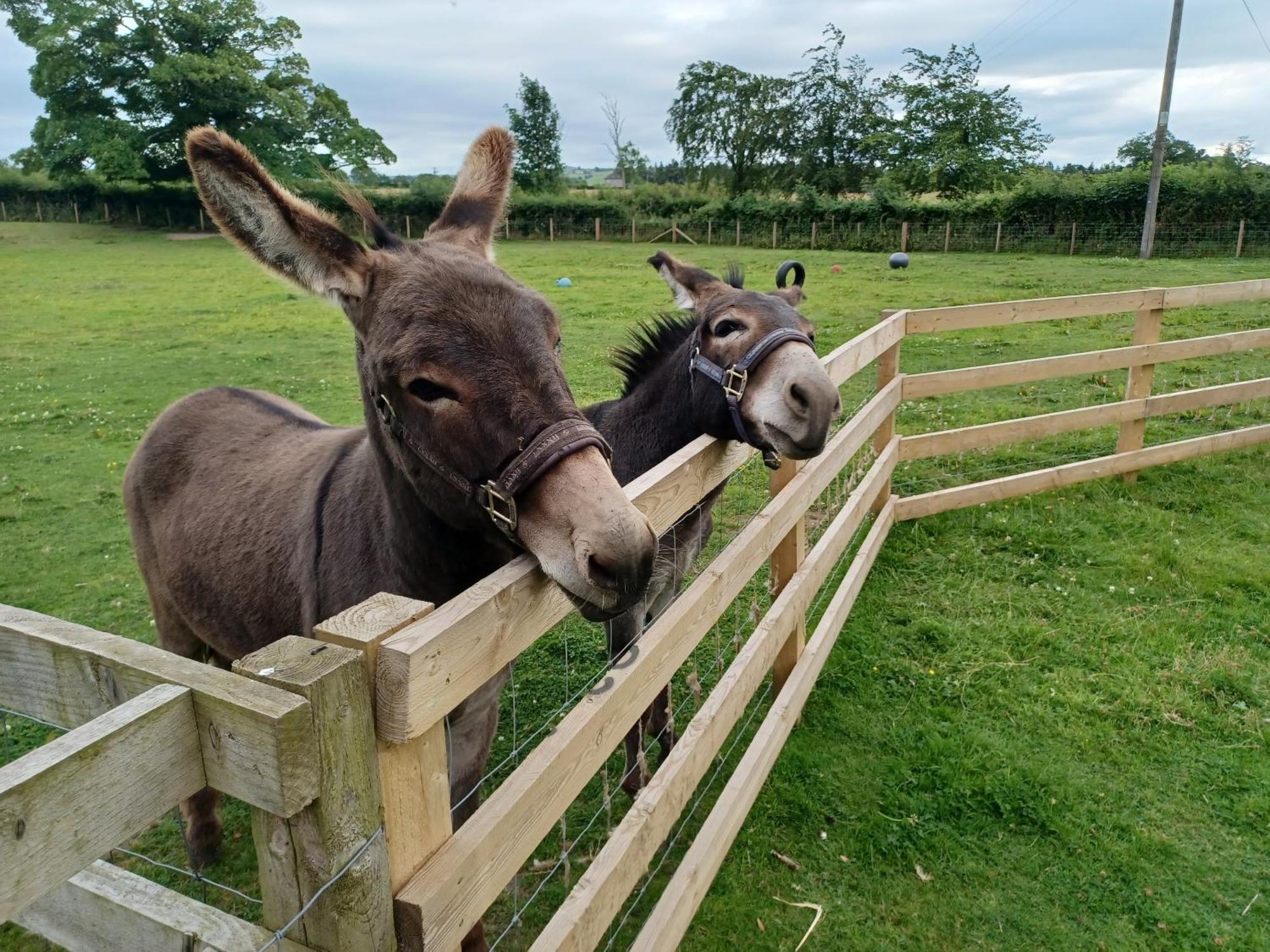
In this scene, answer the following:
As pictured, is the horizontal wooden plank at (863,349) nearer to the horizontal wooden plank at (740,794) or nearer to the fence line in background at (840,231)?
the horizontal wooden plank at (740,794)

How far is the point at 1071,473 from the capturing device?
670 centimetres

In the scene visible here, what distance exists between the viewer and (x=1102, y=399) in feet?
28.2

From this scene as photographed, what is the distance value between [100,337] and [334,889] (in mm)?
16922

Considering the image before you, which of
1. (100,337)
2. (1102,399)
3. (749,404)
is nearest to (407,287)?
(749,404)

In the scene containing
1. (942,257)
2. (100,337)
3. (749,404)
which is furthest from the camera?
(942,257)

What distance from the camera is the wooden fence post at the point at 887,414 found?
5.68 metres

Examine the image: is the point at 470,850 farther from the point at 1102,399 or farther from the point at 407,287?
the point at 1102,399

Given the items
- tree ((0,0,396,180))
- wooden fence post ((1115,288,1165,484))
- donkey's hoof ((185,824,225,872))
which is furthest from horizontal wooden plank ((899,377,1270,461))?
tree ((0,0,396,180))

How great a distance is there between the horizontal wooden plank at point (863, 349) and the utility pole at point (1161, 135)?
959 inches

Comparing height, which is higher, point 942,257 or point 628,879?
point 942,257

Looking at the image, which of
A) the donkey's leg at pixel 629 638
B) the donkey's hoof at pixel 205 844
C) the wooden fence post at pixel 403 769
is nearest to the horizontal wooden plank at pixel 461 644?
the wooden fence post at pixel 403 769

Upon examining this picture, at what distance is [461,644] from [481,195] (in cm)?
212

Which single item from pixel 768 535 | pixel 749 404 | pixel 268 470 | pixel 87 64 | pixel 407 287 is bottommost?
pixel 768 535

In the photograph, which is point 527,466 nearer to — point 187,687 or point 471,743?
point 187,687
